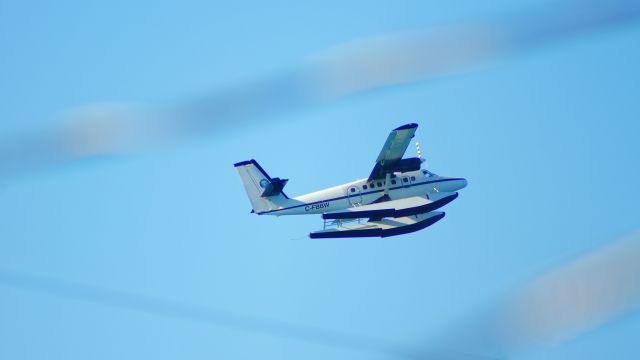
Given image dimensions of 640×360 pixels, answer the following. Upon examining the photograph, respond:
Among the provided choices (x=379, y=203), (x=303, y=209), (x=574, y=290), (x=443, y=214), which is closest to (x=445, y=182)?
(x=443, y=214)

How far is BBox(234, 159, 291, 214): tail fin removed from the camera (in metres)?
38.2

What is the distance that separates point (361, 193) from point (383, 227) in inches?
75.6

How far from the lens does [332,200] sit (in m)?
38.1

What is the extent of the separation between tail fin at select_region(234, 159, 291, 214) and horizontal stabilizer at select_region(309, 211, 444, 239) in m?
2.81

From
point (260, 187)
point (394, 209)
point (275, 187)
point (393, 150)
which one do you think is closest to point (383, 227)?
point (394, 209)

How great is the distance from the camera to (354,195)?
1516 inches

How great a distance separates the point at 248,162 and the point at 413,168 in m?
8.22

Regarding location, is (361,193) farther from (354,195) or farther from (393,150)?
(393,150)

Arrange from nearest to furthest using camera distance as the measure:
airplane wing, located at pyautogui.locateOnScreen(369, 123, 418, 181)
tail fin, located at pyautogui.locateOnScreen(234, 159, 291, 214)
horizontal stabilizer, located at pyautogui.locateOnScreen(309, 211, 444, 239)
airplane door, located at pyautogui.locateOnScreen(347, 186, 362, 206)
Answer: horizontal stabilizer, located at pyautogui.locateOnScreen(309, 211, 444, 239) < tail fin, located at pyautogui.locateOnScreen(234, 159, 291, 214) < airplane door, located at pyautogui.locateOnScreen(347, 186, 362, 206) < airplane wing, located at pyautogui.locateOnScreen(369, 123, 418, 181)

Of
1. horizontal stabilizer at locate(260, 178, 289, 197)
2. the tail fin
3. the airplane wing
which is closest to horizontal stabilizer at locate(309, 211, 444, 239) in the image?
the airplane wing

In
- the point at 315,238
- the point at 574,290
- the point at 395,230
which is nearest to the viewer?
the point at 574,290

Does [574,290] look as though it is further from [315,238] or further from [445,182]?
[445,182]

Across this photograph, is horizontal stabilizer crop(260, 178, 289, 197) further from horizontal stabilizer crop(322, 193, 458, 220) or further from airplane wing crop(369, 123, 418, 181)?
airplane wing crop(369, 123, 418, 181)

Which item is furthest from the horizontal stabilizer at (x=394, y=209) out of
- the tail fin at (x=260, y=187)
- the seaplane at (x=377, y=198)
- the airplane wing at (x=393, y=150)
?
the tail fin at (x=260, y=187)
